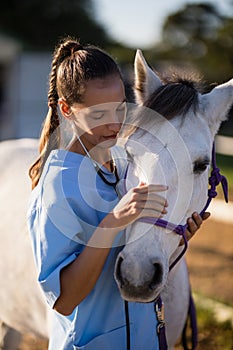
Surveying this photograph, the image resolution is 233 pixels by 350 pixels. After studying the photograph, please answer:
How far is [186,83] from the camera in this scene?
2.14 m

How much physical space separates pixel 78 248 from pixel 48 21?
125ft

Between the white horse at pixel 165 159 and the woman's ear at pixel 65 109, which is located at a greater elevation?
the woman's ear at pixel 65 109

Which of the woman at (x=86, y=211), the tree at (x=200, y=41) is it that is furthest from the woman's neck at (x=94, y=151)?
the tree at (x=200, y=41)

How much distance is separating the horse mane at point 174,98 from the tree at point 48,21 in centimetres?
3591

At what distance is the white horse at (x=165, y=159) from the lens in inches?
66.1

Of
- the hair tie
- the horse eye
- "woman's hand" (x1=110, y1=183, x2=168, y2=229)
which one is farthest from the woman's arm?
the hair tie

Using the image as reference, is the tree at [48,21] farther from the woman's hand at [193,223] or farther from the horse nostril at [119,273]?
the horse nostril at [119,273]

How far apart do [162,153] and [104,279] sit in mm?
442

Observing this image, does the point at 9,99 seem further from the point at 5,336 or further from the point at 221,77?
the point at 5,336

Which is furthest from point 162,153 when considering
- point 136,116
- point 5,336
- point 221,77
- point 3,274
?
point 221,77

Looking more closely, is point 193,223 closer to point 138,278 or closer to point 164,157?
point 164,157

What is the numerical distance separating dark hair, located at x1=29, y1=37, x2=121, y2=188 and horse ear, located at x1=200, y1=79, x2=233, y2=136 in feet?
1.14

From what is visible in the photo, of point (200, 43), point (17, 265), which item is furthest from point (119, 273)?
point (200, 43)

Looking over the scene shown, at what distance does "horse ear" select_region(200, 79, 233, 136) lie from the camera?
211cm
